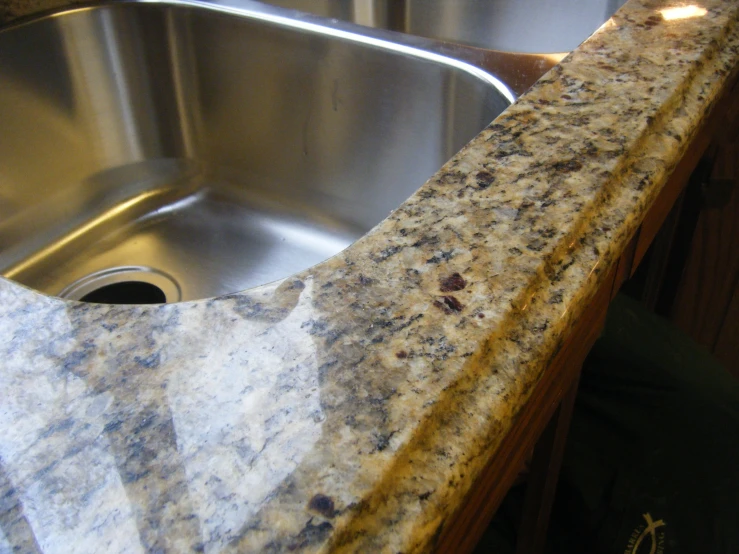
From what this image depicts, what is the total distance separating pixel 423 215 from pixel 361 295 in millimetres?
88

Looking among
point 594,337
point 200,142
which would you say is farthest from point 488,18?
point 594,337

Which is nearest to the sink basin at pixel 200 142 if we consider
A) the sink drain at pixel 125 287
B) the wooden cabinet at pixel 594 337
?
the sink drain at pixel 125 287

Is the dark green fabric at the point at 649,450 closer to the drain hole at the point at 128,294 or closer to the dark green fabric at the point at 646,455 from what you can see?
the dark green fabric at the point at 646,455

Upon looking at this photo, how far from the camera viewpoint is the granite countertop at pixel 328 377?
30 centimetres

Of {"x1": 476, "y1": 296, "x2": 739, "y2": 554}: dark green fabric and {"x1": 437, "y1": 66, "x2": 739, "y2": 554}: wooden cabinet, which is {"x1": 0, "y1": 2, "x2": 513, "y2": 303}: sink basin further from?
{"x1": 476, "y1": 296, "x2": 739, "y2": 554}: dark green fabric

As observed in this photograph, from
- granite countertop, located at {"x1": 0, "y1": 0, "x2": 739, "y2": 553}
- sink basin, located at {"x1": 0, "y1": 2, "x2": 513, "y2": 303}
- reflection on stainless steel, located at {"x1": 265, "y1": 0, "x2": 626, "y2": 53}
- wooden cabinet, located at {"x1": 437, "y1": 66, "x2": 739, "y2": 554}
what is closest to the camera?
granite countertop, located at {"x1": 0, "y1": 0, "x2": 739, "y2": 553}

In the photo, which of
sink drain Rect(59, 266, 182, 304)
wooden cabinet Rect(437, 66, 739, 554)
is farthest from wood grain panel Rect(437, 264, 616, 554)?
sink drain Rect(59, 266, 182, 304)

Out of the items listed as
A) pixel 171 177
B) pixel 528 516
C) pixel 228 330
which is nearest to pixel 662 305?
pixel 528 516

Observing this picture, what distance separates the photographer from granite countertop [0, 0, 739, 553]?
0.30 metres

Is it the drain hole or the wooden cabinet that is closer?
the wooden cabinet

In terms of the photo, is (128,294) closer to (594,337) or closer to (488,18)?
(594,337)

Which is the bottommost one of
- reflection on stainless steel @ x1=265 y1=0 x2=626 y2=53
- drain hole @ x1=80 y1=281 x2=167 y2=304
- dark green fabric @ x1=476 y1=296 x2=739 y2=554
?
dark green fabric @ x1=476 y1=296 x2=739 y2=554

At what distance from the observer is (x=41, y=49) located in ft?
2.82

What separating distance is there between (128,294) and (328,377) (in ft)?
1.87
